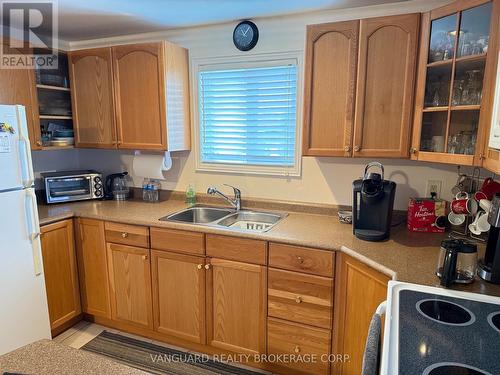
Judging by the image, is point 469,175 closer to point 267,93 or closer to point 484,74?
point 484,74

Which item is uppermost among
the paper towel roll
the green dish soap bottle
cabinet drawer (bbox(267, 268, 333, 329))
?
the paper towel roll

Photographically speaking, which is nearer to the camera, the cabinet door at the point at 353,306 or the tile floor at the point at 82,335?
the cabinet door at the point at 353,306

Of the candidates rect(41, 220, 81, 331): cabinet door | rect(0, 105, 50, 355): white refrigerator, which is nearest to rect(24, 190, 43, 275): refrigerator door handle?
rect(0, 105, 50, 355): white refrigerator

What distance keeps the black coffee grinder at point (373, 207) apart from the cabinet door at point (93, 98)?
1923mm

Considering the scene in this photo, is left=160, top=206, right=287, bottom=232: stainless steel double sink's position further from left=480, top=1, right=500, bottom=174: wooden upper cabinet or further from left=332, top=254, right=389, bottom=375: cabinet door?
left=480, top=1, right=500, bottom=174: wooden upper cabinet

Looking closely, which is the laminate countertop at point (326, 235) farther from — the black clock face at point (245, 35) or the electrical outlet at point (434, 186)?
the black clock face at point (245, 35)

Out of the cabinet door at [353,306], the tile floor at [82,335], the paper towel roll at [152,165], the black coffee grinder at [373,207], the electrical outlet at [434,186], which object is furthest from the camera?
the paper towel roll at [152,165]

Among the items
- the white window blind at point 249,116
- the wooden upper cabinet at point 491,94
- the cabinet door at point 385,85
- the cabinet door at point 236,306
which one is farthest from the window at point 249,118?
the wooden upper cabinet at point 491,94

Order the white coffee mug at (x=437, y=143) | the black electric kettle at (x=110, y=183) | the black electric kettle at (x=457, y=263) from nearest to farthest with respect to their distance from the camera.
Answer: the black electric kettle at (x=457, y=263), the white coffee mug at (x=437, y=143), the black electric kettle at (x=110, y=183)

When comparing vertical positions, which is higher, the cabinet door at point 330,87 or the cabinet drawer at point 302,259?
the cabinet door at point 330,87

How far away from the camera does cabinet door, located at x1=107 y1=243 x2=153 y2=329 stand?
2.34m

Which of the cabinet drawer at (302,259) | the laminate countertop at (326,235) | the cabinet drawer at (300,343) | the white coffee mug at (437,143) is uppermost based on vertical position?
the white coffee mug at (437,143)

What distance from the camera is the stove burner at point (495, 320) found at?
3.56ft

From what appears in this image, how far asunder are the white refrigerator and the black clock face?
4.79ft
